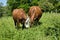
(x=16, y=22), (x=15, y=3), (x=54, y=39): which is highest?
(x=54, y=39)

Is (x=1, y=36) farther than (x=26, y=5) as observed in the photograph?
No

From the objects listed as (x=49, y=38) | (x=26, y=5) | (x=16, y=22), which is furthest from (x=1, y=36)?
(x=26, y=5)

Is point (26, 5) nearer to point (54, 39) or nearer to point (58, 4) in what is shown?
point (58, 4)

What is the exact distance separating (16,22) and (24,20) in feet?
3.91

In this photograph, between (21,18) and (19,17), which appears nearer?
(21,18)

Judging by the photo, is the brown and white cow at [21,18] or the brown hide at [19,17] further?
the brown hide at [19,17]

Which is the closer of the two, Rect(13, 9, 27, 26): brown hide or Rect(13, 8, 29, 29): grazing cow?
Rect(13, 8, 29, 29): grazing cow

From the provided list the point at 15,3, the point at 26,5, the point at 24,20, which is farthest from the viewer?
the point at 15,3

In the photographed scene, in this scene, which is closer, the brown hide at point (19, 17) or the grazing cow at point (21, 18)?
the grazing cow at point (21, 18)

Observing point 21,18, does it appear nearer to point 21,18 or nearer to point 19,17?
point 21,18

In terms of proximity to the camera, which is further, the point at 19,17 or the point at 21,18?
the point at 19,17

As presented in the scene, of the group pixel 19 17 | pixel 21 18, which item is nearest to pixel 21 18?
pixel 21 18

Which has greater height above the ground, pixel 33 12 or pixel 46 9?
pixel 33 12

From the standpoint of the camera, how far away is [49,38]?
354 inches
